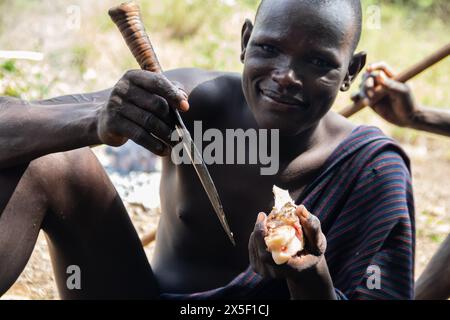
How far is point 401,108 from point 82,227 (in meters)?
1.35

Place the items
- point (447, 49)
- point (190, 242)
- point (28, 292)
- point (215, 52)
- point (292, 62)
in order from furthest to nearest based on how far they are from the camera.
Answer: point (215, 52) < point (28, 292) < point (447, 49) < point (190, 242) < point (292, 62)

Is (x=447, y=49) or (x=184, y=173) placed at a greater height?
(x=447, y=49)

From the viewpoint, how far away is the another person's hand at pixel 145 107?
5.75 feet

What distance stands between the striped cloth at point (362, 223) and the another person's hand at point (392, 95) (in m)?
0.50

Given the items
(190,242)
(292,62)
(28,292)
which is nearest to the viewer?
(292,62)

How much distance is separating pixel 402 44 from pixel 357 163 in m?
4.36

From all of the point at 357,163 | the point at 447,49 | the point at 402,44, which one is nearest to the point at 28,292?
the point at 357,163

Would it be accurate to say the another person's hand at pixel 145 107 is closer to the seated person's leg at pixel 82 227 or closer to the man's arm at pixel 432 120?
the seated person's leg at pixel 82 227

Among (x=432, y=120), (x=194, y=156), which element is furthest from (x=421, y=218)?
(x=194, y=156)

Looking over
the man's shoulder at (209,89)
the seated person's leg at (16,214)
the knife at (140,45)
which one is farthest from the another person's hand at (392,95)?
the seated person's leg at (16,214)

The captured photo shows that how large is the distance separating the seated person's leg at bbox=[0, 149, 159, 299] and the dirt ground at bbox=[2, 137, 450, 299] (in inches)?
36.6

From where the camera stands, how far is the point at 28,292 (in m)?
3.12
